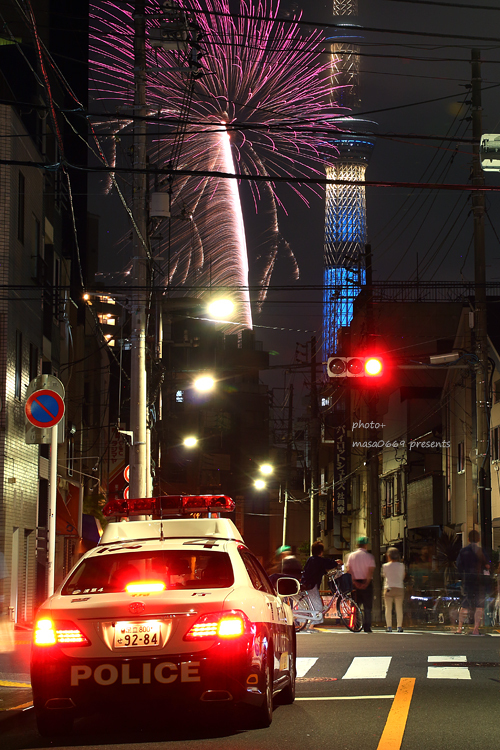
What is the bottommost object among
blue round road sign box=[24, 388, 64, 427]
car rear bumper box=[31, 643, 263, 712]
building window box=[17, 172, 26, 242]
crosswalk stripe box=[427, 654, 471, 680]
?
crosswalk stripe box=[427, 654, 471, 680]

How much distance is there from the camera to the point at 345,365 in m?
19.4

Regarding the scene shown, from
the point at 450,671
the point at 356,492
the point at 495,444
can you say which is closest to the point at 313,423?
the point at 356,492

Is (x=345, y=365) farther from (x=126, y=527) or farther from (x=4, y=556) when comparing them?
(x=126, y=527)

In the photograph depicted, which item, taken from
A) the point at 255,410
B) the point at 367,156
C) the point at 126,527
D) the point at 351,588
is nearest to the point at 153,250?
the point at 351,588

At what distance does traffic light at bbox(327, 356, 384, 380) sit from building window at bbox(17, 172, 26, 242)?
9582 mm

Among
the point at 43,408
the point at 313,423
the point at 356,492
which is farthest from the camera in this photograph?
the point at 356,492

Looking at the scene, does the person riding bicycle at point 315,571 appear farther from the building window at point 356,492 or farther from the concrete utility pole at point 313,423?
the building window at point 356,492

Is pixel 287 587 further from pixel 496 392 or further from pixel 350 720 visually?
pixel 496 392

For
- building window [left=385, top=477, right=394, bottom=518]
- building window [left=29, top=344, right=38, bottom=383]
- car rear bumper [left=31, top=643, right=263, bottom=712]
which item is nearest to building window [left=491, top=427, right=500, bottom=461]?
building window [left=385, top=477, right=394, bottom=518]

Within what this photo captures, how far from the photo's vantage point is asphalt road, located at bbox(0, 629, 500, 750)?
713 cm

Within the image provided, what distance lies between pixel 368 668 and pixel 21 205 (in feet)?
55.2

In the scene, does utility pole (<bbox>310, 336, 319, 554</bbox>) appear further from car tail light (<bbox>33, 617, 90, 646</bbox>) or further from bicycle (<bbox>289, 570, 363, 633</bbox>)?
car tail light (<bbox>33, 617, 90, 646</bbox>)

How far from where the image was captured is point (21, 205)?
990 inches

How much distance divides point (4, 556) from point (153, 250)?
8652mm
